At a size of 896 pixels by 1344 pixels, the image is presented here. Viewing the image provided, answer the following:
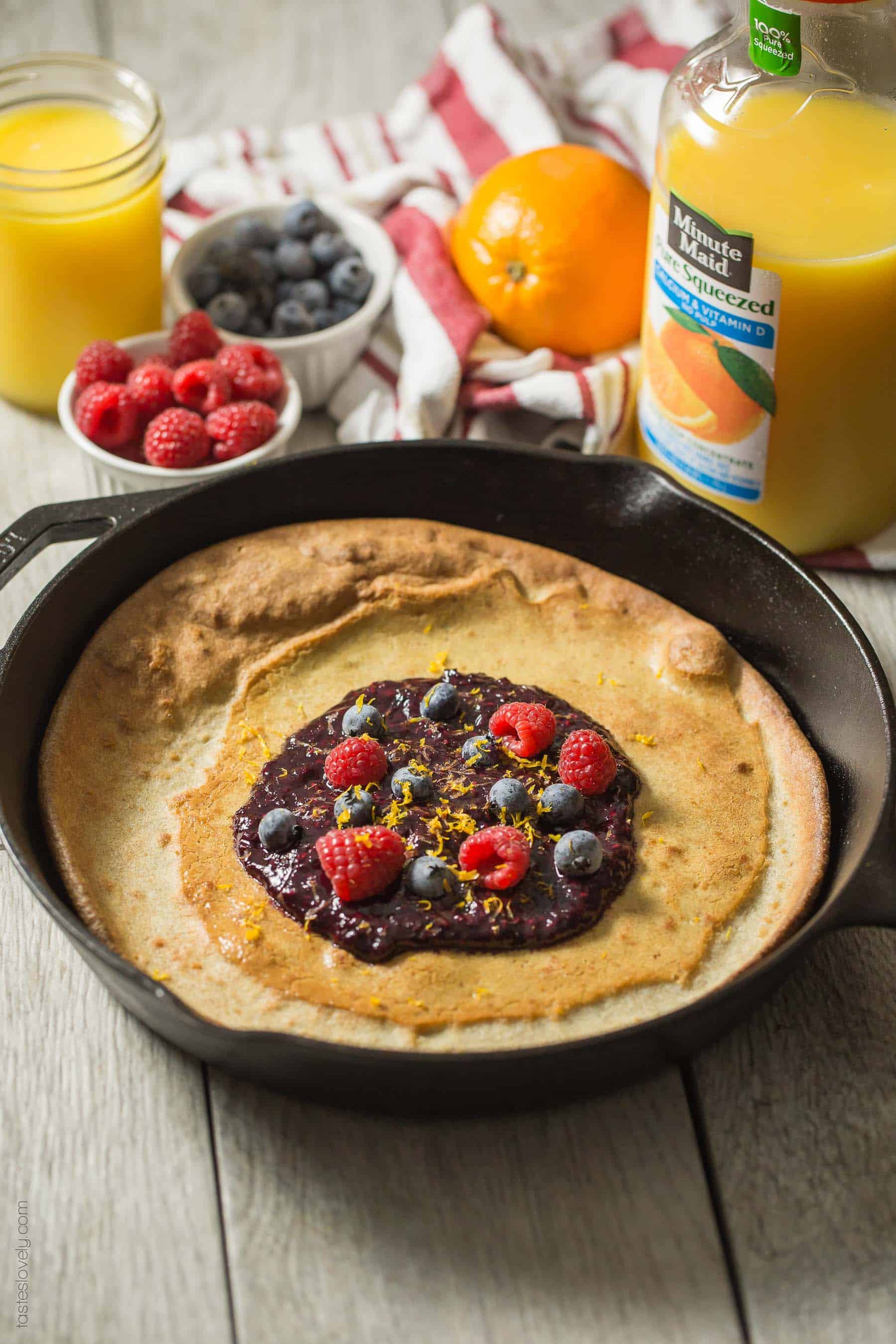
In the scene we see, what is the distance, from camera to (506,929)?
2.08 m

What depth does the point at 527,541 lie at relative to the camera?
9.21 feet

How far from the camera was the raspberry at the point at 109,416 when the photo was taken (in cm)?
288

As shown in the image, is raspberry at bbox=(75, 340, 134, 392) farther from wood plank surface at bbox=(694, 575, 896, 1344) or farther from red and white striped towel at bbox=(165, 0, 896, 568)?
wood plank surface at bbox=(694, 575, 896, 1344)

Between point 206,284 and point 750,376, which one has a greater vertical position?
point 750,376

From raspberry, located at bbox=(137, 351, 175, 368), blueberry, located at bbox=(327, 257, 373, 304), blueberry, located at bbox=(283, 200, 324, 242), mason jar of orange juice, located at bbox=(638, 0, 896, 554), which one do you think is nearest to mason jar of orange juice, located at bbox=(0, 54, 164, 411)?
raspberry, located at bbox=(137, 351, 175, 368)

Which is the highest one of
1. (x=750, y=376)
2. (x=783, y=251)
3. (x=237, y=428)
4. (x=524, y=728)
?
(x=783, y=251)

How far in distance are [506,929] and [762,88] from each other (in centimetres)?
162

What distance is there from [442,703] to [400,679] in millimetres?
199

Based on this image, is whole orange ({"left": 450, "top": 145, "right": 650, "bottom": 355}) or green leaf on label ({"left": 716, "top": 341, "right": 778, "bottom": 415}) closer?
green leaf on label ({"left": 716, "top": 341, "right": 778, "bottom": 415})

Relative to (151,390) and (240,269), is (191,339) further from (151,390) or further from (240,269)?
(240,269)

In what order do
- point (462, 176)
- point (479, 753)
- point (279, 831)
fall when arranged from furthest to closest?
point (462, 176) < point (479, 753) < point (279, 831)

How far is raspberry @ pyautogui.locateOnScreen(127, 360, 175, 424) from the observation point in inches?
114

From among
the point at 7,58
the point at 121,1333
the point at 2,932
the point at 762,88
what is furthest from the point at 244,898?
the point at 7,58

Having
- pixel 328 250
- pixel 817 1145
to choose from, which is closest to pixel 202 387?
pixel 328 250
